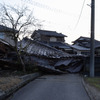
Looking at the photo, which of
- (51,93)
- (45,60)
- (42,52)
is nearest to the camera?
(51,93)

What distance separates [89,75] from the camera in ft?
29.2

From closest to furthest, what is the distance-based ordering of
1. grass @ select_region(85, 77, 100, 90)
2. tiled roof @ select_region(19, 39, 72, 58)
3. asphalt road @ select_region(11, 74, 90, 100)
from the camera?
asphalt road @ select_region(11, 74, 90, 100) → grass @ select_region(85, 77, 100, 90) → tiled roof @ select_region(19, 39, 72, 58)

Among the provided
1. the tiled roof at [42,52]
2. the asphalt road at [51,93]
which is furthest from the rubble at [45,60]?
the asphalt road at [51,93]

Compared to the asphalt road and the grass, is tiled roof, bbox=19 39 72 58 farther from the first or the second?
the asphalt road

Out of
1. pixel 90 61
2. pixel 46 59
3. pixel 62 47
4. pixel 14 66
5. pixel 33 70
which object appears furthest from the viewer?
pixel 62 47

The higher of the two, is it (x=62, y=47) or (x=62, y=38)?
(x=62, y=38)

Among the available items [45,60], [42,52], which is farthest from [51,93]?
[42,52]

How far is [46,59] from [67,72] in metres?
2.47

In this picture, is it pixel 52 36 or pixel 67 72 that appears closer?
pixel 67 72

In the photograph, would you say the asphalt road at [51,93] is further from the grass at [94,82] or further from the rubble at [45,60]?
the rubble at [45,60]

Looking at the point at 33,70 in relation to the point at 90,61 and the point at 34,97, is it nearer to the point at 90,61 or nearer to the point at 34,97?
the point at 90,61

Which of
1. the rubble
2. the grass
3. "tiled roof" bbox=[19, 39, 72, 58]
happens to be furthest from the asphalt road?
"tiled roof" bbox=[19, 39, 72, 58]

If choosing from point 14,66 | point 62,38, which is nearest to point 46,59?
point 14,66

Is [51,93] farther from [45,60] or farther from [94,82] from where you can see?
[45,60]
